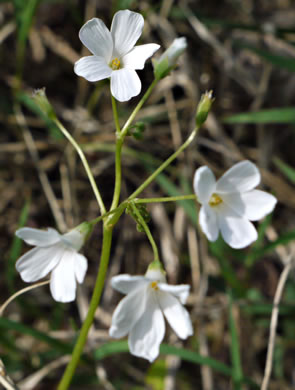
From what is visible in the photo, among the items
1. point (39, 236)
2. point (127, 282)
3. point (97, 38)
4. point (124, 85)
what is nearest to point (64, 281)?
point (39, 236)

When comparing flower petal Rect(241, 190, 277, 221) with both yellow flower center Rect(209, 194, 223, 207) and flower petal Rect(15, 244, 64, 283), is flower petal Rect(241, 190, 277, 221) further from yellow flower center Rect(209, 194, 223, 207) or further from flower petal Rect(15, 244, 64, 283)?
flower petal Rect(15, 244, 64, 283)

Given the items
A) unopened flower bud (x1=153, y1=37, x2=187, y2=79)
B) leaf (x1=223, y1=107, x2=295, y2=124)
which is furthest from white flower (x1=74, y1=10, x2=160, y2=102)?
leaf (x1=223, y1=107, x2=295, y2=124)

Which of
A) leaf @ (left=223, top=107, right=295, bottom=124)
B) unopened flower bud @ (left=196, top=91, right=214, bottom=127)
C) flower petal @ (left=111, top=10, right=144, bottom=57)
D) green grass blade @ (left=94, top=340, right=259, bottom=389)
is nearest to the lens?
flower petal @ (left=111, top=10, right=144, bottom=57)

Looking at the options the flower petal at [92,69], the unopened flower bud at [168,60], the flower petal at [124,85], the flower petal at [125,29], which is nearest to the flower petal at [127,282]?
the flower petal at [124,85]

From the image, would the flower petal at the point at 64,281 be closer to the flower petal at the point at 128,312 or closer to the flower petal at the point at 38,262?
the flower petal at the point at 38,262

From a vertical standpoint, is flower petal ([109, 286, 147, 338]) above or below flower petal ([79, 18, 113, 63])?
below

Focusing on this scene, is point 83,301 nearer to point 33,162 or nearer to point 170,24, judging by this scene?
point 33,162

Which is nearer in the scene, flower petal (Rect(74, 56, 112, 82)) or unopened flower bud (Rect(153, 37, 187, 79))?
flower petal (Rect(74, 56, 112, 82))

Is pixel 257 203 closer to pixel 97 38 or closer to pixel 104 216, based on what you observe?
pixel 104 216
